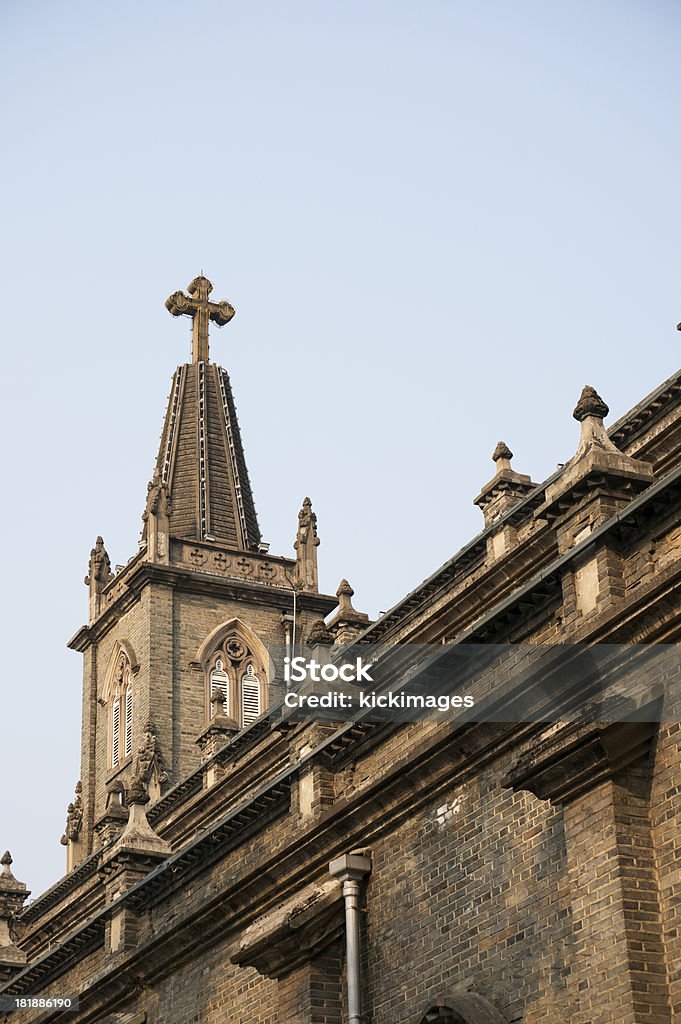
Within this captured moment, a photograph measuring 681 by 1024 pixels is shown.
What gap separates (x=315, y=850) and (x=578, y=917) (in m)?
6.22

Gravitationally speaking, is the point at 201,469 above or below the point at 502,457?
above

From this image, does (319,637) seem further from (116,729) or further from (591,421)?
(116,729)

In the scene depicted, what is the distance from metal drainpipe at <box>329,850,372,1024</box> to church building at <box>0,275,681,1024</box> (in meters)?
0.03

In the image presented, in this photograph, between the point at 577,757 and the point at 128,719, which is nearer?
the point at 577,757

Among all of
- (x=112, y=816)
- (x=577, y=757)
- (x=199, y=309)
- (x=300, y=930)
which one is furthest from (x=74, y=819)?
(x=577, y=757)

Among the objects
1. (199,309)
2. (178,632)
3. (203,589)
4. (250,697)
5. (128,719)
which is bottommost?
(128,719)

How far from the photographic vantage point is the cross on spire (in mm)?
64938

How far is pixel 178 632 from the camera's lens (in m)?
52.3

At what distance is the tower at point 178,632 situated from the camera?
51.3 m

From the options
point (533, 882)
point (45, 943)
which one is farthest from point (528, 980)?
point (45, 943)

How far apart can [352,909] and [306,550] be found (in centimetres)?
3301

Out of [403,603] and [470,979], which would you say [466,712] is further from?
[403,603]

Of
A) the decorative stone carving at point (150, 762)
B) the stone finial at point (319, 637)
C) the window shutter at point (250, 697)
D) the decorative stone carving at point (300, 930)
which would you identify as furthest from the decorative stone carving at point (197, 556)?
the decorative stone carving at point (300, 930)

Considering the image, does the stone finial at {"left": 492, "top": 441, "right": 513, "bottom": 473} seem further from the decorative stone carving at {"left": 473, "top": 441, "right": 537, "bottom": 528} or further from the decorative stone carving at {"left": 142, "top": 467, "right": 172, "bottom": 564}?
the decorative stone carving at {"left": 142, "top": 467, "right": 172, "bottom": 564}
